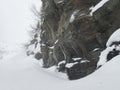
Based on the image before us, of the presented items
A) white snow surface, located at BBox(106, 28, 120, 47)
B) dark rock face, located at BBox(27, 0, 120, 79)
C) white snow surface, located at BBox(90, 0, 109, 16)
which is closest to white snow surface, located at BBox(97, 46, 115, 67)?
white snow surface, located at BBox(106, 28, 120, 47)

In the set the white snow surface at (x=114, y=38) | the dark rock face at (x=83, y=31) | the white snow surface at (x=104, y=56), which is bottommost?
the white snow surface at (x=104, y=56)

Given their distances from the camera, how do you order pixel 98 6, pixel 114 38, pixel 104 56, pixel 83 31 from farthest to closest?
pixel 83 31 < pixel 98 6 < pixel 104 56 < pixel 114 38

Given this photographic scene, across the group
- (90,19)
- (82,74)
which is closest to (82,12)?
(90,19)

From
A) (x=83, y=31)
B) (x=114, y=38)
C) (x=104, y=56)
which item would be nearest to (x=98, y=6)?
(x=83, y=31)

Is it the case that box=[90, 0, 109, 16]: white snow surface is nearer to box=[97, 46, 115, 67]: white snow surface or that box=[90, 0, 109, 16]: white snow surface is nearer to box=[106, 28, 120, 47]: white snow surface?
box=[106, 28, 120, 47]: white snow surface

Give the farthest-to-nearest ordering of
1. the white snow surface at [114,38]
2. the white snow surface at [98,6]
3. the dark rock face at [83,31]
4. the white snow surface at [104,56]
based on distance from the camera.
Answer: the white snow surface at [98,6]
the dark rock face at [83,31]
the white snow surface at [104,56]
the white snow surface at [114,38]

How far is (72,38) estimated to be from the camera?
14820mm

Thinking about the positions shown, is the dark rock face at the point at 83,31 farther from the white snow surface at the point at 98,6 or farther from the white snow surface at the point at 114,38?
the white snow surface at the point at 114,38

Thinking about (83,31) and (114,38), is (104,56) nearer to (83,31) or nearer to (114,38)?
(114,38)

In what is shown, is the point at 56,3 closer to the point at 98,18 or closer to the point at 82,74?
the point at 98,18

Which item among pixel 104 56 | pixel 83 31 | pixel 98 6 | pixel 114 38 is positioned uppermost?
pixel 98 6

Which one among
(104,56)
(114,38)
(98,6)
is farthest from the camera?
(98,6)

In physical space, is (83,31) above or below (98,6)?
below

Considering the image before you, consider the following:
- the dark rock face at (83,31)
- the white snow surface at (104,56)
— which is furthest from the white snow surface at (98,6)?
the white snow surface at (104,56)
